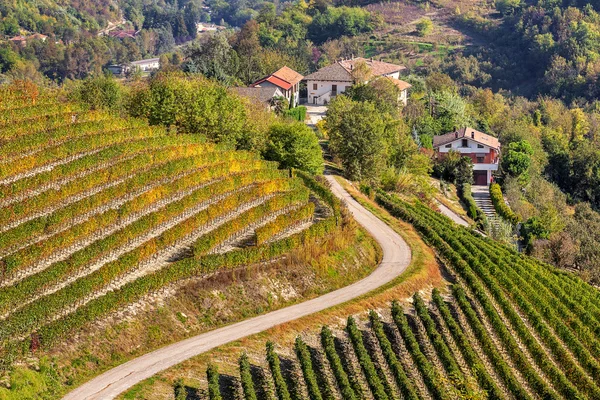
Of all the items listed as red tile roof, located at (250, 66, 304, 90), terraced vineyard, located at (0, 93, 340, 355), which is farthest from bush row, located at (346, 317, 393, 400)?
red tile roof, located at (250, 66, 304, 90)

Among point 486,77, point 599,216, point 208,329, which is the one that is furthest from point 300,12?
point 208,329

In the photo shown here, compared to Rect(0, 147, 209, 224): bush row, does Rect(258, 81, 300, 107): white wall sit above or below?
below

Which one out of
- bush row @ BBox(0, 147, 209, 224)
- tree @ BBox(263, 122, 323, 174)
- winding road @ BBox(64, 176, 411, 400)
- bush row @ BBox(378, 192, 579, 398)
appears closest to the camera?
winding road @ BBox(64, 176, 411, 400)

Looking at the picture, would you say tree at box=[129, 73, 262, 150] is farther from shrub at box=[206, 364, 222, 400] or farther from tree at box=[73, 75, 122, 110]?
shrub at box=[206, 364, 222, 400]

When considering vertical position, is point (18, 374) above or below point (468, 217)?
above

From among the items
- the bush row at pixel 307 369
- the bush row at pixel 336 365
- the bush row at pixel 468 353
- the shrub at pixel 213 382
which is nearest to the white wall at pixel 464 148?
the bush row at pixel 468 353

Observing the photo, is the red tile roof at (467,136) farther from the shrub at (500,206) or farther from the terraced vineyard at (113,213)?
the terraced vineyard at (113,213)

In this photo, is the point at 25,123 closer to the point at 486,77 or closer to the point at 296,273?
the point at 296,273
